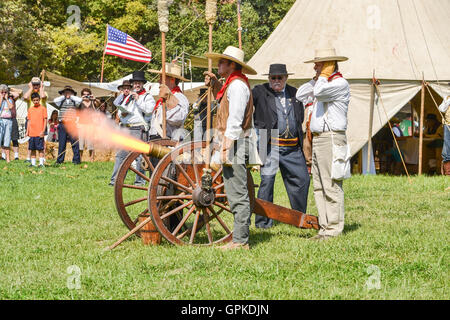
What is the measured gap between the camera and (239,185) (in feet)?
18.5

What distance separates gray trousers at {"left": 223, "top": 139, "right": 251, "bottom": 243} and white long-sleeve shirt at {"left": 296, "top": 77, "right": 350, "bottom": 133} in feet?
3.21

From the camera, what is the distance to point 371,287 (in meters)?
4.35

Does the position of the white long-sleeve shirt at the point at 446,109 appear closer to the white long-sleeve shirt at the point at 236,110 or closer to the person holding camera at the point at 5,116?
the white long-sleeve shirt at the point at 236,110

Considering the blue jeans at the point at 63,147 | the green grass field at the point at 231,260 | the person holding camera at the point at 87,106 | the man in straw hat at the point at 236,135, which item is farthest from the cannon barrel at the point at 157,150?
the blue jeans at the point at 63,147

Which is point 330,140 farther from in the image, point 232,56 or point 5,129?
point 5,129

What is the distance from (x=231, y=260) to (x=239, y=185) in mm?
733

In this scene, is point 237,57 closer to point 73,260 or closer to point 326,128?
point 326,128

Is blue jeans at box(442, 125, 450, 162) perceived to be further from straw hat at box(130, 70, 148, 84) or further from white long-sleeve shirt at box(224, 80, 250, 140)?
white long-sleeve shirt at box(224, 80, 250, 140)

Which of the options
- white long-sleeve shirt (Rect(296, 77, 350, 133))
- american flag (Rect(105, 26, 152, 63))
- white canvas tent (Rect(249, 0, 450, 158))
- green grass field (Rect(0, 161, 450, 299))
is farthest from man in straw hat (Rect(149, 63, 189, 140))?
american flag (Rect(105, 26, 152, 63))

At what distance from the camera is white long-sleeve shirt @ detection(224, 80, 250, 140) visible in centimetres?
543

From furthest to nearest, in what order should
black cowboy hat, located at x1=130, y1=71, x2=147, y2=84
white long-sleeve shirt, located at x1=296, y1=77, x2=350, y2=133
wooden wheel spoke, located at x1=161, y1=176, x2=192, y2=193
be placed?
black cowboy hat, located at x1=130, y1=71, x2=147, y2=84 < white long-sleeve shirt, located at x1=296, y1=77, x2=350, y2=133 < wooden wheel spoke, located at x1=161, y1=176, x2=192, y2=193

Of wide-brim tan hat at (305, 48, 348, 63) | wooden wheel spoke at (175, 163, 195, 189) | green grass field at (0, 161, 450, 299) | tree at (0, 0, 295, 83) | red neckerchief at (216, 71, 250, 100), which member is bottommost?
green grass field at (0, 161, 450, 299)

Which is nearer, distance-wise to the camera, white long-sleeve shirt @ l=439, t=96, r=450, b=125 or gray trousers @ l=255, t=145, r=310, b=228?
gray trousers @ l=255, t=145, r=310, b=228

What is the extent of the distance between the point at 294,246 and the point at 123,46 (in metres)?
12.2
